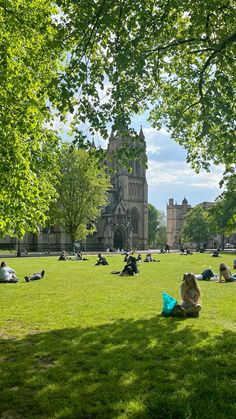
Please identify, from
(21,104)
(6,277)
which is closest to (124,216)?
(6,277)

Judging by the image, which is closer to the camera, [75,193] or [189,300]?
[189,300]

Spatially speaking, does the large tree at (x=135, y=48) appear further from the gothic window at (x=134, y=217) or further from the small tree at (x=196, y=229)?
the small tree at (x=196, y=229)

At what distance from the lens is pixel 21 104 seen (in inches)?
479

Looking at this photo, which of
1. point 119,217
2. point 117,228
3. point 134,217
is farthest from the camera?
point 134,217

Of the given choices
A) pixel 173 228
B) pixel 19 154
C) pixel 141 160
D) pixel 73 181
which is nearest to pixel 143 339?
pixel 141 160

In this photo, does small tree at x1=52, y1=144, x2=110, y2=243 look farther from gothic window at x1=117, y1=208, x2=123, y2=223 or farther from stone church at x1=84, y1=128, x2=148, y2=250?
gothic window at x1=117, y1=208, x2=123, y2=223

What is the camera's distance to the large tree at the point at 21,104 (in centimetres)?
1088

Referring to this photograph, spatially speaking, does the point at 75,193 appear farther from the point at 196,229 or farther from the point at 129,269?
the point at 196,229

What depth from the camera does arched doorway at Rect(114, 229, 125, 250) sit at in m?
89.8

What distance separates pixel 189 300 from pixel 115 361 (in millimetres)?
4412

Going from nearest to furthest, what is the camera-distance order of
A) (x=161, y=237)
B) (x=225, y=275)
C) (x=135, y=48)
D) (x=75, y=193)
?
(x=135, y=48) → (x=225, y=275) → (x=75, y=193) → (x=161, y=237)

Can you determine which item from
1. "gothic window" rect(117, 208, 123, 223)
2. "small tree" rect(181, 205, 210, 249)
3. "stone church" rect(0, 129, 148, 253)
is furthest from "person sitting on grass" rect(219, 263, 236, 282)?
"small tree" rect(181, 205, 210, 249)

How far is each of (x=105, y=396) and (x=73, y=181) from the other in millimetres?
55610

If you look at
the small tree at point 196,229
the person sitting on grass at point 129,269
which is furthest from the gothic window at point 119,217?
the person sitting on grass at point 129,269
